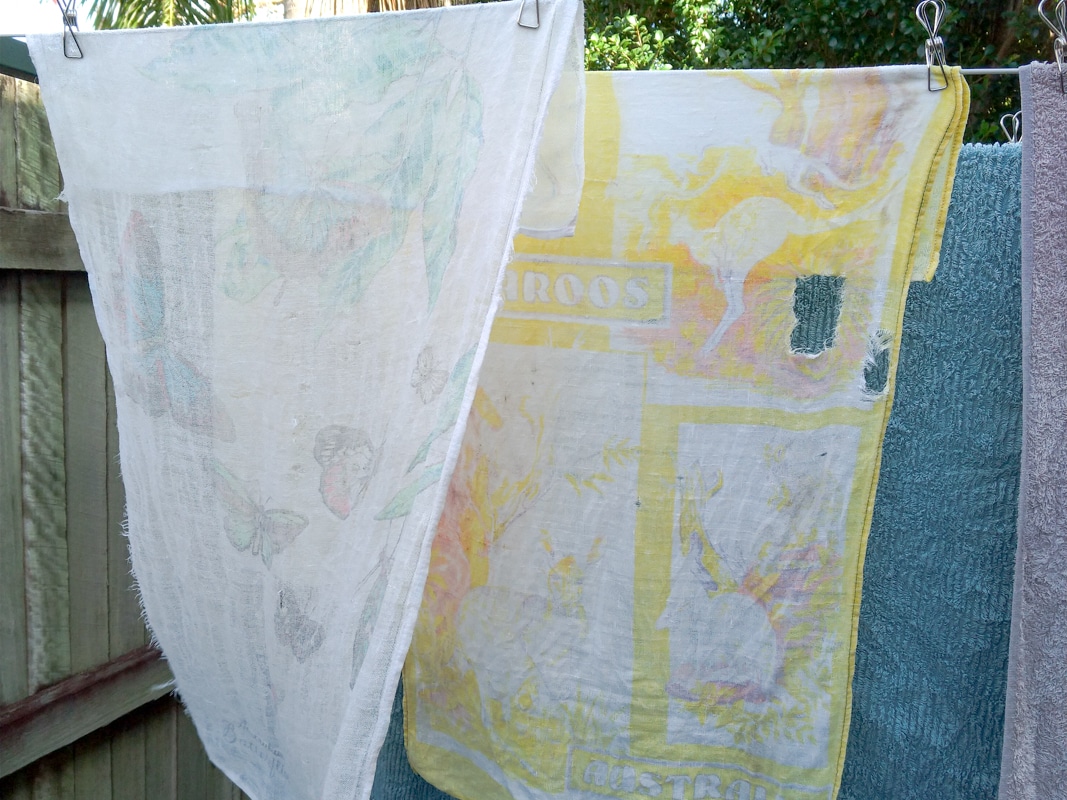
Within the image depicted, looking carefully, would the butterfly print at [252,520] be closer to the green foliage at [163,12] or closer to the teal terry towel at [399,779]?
the teal terry towel at [399,779]

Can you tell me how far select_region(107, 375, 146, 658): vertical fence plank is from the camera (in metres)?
1.19

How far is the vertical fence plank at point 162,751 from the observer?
4.31 ft

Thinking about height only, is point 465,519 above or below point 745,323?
below

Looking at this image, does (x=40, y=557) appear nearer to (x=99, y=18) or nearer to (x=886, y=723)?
(x=886, y=723)

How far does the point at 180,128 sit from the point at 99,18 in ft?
11.5

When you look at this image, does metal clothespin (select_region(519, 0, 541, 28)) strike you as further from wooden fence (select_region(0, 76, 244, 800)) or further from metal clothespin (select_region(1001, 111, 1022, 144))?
wooden fence (select_region(0, 76, 244, 800))

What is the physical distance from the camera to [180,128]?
0.84m

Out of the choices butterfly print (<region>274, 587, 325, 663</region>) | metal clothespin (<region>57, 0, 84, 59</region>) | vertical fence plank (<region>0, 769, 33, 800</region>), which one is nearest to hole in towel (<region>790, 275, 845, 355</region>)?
butterfly print (<region>274, 587, 325, 663</region>)

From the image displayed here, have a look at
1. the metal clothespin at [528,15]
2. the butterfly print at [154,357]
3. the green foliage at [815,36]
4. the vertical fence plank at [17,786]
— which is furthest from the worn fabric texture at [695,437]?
the green foliage at [815,36]

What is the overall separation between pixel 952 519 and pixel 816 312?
248 millimetres

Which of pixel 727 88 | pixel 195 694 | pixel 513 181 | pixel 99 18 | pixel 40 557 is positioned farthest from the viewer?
pixel 99 18

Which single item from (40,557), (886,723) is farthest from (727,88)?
(40,557)

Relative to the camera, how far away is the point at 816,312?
2.67ft

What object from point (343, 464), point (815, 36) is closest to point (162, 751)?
point (343, 464)
